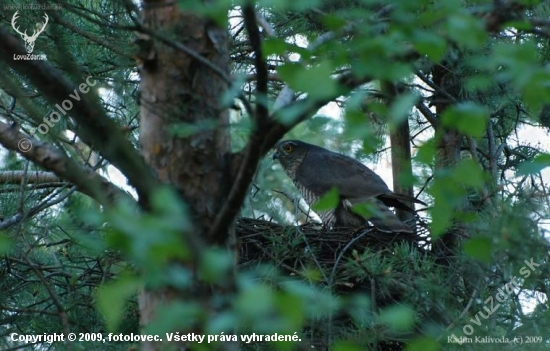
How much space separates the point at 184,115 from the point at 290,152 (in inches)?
167

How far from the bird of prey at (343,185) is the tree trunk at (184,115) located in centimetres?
250

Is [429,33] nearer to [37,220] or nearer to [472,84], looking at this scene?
[472,84]

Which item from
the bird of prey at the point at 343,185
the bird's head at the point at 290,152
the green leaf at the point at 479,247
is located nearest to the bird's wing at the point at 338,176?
the bird of prey at the point at 343,185

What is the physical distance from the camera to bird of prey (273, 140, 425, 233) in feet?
18.5

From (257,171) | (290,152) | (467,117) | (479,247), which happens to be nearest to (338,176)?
(290,152)

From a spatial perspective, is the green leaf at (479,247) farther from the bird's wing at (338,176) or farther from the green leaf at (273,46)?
the bird's wing at (338,176)

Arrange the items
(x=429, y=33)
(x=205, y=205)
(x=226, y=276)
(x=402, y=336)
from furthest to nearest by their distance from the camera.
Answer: (x=402, y=336), (x=205, y=205), (x=429, y=33), (x=226, y=276)

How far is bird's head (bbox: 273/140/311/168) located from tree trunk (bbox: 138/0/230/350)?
4.04m

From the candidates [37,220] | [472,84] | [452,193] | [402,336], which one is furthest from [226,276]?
[37,220]

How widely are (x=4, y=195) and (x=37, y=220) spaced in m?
0.30

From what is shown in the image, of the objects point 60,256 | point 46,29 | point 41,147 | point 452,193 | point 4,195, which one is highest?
point 46,29

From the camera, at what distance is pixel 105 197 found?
8.38ft

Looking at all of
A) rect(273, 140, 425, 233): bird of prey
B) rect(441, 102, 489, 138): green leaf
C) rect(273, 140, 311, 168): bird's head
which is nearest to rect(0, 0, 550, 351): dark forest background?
rect(441, 102, 489, 138): green leaf

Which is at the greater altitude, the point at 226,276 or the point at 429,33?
the point at 429,33
